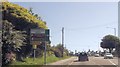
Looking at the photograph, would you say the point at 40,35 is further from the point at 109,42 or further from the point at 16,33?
the point at 109,42

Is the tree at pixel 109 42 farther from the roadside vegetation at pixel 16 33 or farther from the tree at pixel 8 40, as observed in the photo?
the tree at pixel 8 40

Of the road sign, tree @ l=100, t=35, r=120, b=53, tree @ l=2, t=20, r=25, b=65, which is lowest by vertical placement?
tree @ l=2, t=20, r=25, b=65

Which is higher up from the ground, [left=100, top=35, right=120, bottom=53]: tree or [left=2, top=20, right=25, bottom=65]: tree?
[left=100, top=35, right=120, bottom=53]: tree

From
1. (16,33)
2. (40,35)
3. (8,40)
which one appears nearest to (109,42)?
(40,35)

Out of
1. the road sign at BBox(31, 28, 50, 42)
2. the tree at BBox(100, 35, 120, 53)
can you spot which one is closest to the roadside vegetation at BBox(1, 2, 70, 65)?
the road sign at BBox(31, 28, 50, 42)

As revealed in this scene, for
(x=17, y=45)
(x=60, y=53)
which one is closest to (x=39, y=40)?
(x=17, y=45)

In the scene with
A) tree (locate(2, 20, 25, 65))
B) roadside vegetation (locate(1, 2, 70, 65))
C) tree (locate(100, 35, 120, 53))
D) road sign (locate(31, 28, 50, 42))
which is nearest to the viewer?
tree (locate(2, 20, 25, 65))

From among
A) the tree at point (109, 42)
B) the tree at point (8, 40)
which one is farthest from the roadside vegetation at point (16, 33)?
the tree at point (109, 42)

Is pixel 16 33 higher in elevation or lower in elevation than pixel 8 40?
higher

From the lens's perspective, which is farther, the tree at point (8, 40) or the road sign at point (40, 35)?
the road sign at point (40, 35)

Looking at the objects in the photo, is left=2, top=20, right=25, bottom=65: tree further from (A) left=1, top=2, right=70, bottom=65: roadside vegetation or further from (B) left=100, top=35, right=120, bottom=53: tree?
A: (B) left=100, top=35, right=120, bottom=53: tree

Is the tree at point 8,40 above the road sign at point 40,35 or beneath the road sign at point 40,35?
beneath

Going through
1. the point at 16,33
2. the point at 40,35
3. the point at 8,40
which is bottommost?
the point at 8,40

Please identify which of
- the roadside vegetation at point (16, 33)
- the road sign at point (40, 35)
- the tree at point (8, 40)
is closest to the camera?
the tree at point (8, 40)
